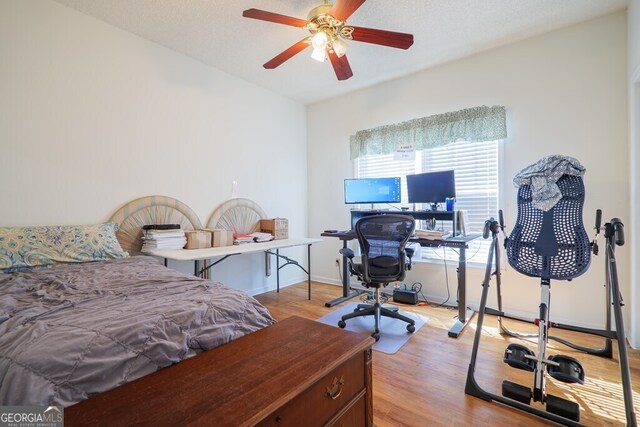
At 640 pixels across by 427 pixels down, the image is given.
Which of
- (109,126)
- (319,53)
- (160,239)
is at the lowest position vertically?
(160,239)

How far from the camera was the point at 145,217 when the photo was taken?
2795 millimetres

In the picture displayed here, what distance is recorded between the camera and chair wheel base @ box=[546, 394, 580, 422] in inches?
58.0

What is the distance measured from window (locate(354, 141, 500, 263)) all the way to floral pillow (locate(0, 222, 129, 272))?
3.10 metres

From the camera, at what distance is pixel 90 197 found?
2.48 metres

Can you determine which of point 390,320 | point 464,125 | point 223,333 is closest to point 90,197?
point 223,333

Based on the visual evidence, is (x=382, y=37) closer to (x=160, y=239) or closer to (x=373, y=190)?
(x=373, y=190)

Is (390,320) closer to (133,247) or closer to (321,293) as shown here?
(321,293)

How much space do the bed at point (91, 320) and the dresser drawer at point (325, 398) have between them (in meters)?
0.41

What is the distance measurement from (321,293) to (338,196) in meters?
1.36

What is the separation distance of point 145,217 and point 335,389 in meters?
2.50

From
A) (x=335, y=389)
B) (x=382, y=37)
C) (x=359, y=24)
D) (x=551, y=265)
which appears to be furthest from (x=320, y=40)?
(x=335, y=389)

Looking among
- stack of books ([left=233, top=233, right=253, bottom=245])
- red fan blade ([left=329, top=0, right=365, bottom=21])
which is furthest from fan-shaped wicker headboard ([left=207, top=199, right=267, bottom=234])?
red fan blade ([left=329, top=0, right=365, bottom=21])

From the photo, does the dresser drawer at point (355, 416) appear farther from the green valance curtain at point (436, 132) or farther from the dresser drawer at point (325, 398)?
the green valance curtain at point (436, 132)

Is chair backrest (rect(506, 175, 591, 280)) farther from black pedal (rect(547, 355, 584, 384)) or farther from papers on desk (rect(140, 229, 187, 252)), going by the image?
papers on desk (rect(140, 229, 187, 252))
